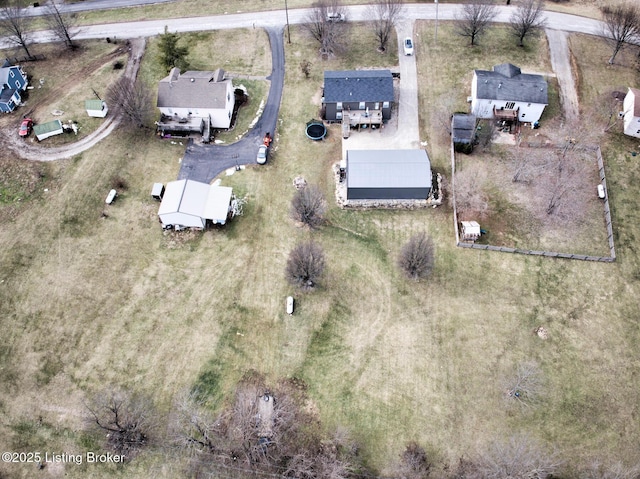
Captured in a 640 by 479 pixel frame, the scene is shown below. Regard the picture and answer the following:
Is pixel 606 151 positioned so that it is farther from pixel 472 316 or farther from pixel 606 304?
pixel 472 316

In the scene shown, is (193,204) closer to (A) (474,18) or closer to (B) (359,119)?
(B) (359,119)

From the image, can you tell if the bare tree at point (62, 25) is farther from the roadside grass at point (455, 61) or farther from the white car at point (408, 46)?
the roadside grass at point (455, 61)

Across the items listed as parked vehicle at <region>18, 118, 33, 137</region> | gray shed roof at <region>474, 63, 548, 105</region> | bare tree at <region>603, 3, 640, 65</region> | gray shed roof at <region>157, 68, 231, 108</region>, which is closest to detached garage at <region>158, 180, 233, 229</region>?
gray shed roof at <region>157, 68, 231, 108</region>

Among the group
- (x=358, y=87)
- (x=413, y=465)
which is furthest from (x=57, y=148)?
(x=413, y=465)

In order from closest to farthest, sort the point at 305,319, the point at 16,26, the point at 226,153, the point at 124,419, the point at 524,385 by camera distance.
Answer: the point at 124,419
the point at 524,385
the point at 305,319
the point at 226,153
the point at 16,26

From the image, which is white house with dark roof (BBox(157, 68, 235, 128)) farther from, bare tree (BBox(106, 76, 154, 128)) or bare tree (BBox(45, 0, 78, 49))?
bare tree (BBox(45, 0, 78, 49))

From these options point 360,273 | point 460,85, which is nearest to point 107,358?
point 360,273
